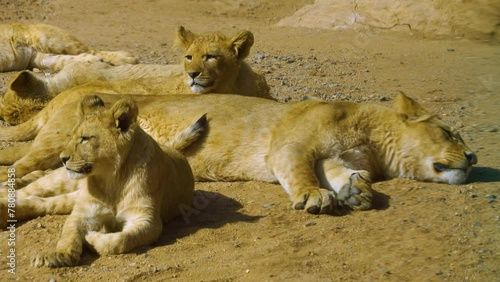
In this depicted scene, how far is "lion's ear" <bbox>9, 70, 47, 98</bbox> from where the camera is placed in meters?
9.19

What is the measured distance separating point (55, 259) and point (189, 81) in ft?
11.7

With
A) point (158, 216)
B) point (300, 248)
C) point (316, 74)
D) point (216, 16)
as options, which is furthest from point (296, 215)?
point (216, 16)

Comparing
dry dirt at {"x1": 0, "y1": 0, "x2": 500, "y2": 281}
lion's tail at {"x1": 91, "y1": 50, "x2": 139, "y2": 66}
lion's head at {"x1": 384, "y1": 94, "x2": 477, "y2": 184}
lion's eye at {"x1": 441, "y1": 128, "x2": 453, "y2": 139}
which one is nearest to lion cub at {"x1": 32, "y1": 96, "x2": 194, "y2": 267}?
dry dirt at {"x1": 0, "y1": 0, "x2": 500, "y2": 281}

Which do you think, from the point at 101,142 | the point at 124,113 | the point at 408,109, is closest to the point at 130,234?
the point at 101,142

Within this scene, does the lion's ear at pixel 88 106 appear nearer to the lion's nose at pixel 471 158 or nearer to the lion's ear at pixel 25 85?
the lion's nose at pixel 471 158

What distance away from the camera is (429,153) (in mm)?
7246

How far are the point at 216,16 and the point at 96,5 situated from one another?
241cm

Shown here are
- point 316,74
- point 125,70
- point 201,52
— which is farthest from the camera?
point 316,74

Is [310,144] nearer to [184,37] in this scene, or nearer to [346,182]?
[346,182]

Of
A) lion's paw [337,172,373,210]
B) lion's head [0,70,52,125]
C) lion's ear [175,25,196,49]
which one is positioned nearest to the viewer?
lion's paw [337,172,373,210]

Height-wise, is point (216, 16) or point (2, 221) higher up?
point (2, 221)

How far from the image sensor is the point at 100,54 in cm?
1202

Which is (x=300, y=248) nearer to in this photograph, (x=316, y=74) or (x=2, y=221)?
(x=2, y=221)

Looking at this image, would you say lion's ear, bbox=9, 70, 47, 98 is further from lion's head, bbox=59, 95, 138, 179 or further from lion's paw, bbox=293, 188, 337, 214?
lion's paw, bbox=293, 188, 337, 214
